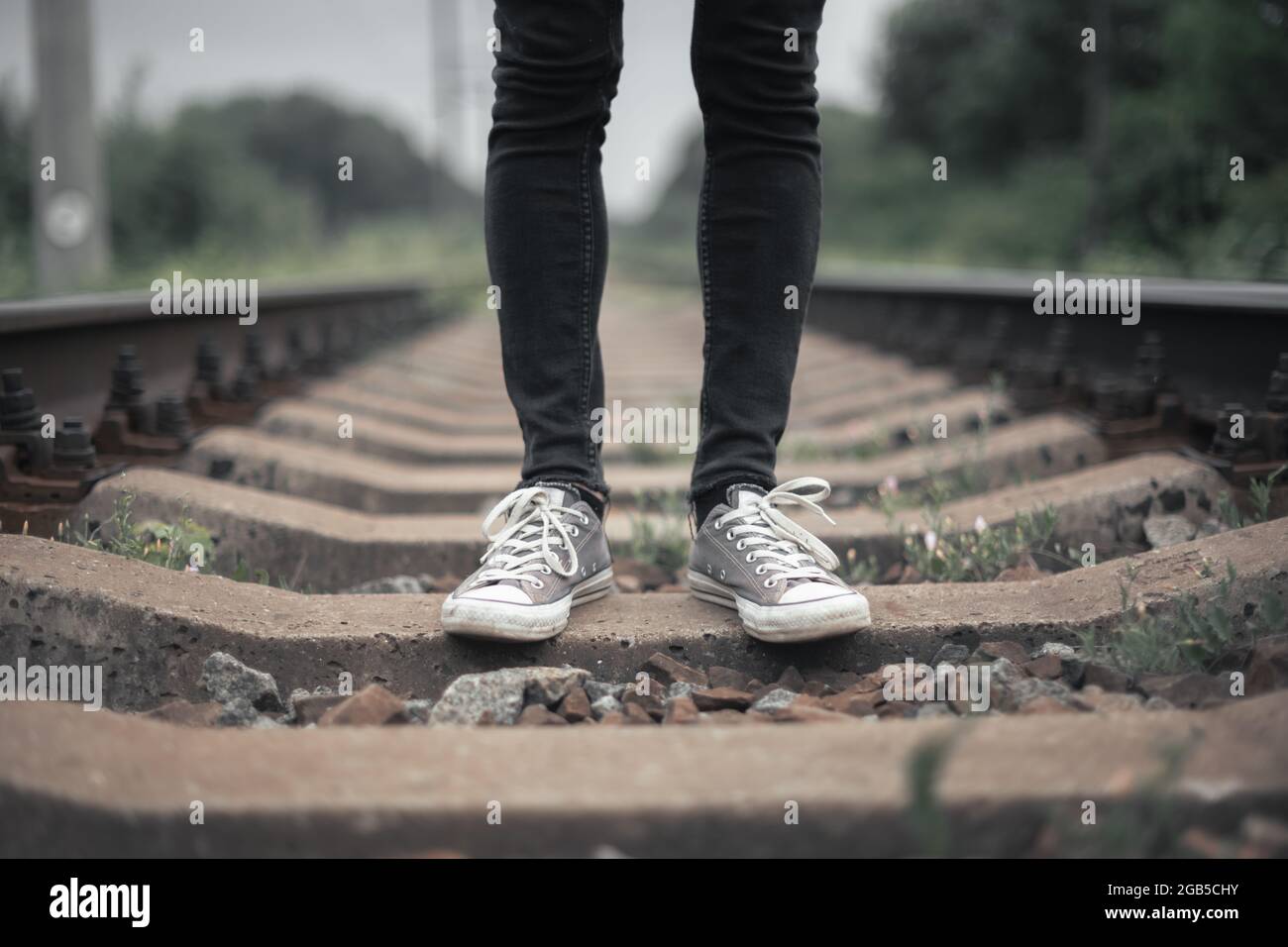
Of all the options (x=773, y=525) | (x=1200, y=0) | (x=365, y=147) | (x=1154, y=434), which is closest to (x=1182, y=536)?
(x=1154, y=434)

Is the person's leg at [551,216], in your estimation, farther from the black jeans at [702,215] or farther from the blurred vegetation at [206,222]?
the blurred vegetation at [206,222]

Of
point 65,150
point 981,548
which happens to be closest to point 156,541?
point 981,548

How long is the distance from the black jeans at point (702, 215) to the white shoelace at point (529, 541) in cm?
8

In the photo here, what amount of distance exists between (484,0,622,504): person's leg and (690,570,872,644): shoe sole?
459mm

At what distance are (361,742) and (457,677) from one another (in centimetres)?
48

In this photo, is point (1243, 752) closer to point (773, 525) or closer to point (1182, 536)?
point (773, 525)

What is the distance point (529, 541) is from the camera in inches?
76.6

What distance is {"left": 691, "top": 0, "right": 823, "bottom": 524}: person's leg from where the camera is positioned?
194cm

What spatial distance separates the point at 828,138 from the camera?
43750 mm

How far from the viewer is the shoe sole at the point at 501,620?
1.73m

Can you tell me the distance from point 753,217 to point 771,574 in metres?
0.61

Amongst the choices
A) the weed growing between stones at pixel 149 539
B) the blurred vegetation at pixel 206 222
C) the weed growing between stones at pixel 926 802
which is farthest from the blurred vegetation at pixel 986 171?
the weed growing between stones at pixel 926 802

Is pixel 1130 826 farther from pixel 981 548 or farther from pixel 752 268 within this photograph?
pixel 981 548

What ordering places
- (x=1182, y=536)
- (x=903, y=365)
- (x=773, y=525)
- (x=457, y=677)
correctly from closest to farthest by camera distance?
(x=457, y=677), (x=773, y=525), (x=1182, y=536), (x=903, y=365)
